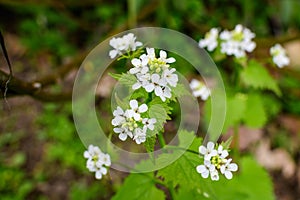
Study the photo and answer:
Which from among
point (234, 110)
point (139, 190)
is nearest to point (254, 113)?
point (234, 110)

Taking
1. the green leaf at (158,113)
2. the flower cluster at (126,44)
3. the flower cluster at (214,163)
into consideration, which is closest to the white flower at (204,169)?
the flower cluster at (214,163)

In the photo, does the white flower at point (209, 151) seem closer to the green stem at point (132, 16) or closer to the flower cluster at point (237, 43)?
the flower cluster at point (237, 43)

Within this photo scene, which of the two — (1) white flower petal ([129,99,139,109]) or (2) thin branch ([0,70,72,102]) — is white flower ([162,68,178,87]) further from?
(2) thin branch ([0,70,72,102])

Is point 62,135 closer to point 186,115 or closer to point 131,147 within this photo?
point 131,147

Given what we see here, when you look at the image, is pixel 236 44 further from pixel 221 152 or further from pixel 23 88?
pixel 23 88

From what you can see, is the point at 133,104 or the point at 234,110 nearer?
the point at 133,104
